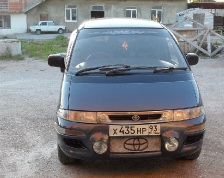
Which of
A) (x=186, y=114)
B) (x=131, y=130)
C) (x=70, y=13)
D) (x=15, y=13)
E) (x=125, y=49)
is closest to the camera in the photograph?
(x=131, y=130)

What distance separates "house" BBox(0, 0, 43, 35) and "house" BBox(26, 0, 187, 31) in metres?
0.56

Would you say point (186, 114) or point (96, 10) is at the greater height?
point (96, 10)

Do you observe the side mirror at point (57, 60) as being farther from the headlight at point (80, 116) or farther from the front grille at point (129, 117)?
the front grille at point (129, 117)

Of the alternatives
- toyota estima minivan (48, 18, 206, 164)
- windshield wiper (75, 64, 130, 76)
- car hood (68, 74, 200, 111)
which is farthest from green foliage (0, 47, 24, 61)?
car hood (68, 74, 200, 111)

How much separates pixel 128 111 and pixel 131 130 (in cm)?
21

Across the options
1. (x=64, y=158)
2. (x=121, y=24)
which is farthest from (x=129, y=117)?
(x=121, y=24)

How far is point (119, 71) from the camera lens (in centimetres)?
447

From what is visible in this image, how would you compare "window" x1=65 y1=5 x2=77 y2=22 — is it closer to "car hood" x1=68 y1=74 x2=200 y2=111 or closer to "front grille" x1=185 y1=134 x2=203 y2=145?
"car hood" x1=68 y1=74 x2=200 y2=111

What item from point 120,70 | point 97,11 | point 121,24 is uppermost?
point 97,11

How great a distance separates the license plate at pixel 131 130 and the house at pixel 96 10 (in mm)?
34952

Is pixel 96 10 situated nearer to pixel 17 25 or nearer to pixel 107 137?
pixel 17 25

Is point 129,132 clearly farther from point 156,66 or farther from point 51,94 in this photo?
point 51,94

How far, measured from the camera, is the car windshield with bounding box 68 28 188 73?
486 centimetres

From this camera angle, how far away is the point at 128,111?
3924mm
